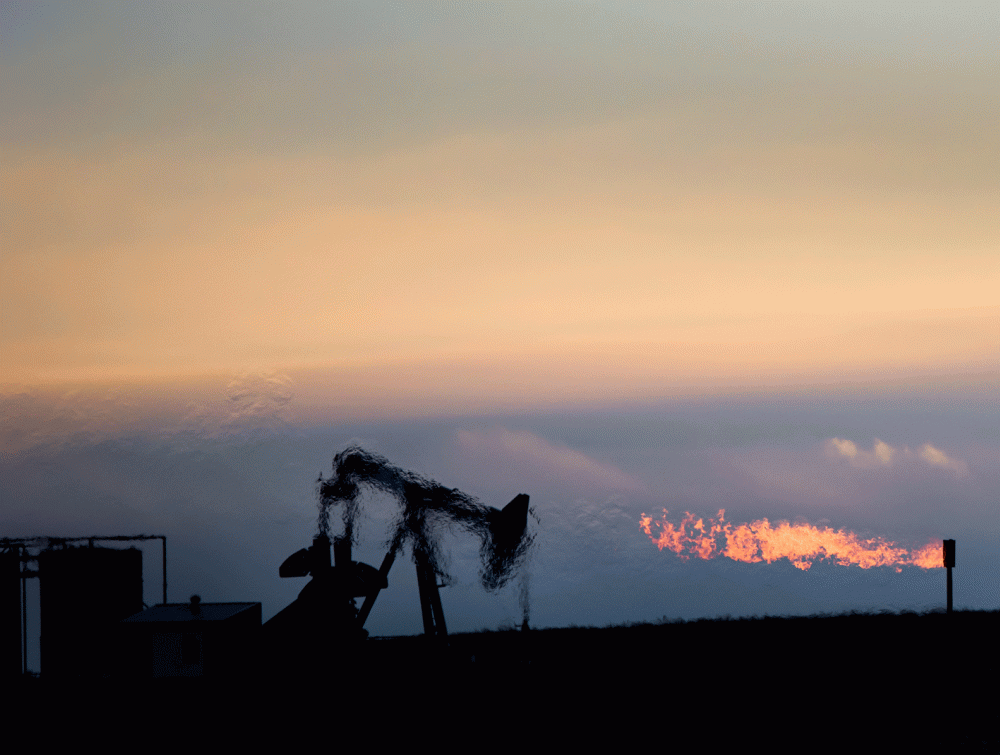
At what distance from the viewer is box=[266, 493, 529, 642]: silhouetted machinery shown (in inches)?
1012

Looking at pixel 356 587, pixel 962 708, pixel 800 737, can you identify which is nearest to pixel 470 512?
pixel 356 587

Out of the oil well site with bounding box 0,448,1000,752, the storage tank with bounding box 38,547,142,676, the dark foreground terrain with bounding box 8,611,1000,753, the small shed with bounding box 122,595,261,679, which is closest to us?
the dark foreground terrain with bounding box 8,611,1000,753

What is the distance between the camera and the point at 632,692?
22.9 metres

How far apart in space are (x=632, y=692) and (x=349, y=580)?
842 centimetres

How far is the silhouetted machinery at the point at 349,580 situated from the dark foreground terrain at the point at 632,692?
0.60 m

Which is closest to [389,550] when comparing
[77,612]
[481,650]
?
[481,650]

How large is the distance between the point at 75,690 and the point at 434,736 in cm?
1482

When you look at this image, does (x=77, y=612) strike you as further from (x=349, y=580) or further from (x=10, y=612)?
(x=349, y=580)

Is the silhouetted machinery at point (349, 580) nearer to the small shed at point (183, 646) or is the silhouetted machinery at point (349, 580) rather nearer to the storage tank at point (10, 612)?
the small shed at point (183, 646)

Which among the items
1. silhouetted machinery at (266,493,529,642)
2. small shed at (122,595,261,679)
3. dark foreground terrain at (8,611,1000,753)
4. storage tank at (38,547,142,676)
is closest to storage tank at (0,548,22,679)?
storage tank at (38,547,142,676)

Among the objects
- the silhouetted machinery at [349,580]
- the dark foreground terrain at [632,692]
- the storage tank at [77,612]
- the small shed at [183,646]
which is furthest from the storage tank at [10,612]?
the silhouetted machinery at [349,580]

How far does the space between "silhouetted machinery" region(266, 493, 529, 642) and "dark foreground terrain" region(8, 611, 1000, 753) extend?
0.60m

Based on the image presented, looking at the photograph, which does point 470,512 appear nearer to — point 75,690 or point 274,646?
point 274,646

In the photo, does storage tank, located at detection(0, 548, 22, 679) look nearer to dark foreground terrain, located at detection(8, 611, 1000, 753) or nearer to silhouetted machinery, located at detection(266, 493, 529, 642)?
dark foreground terrain, located at detection(8, 611, 1000, 753)
